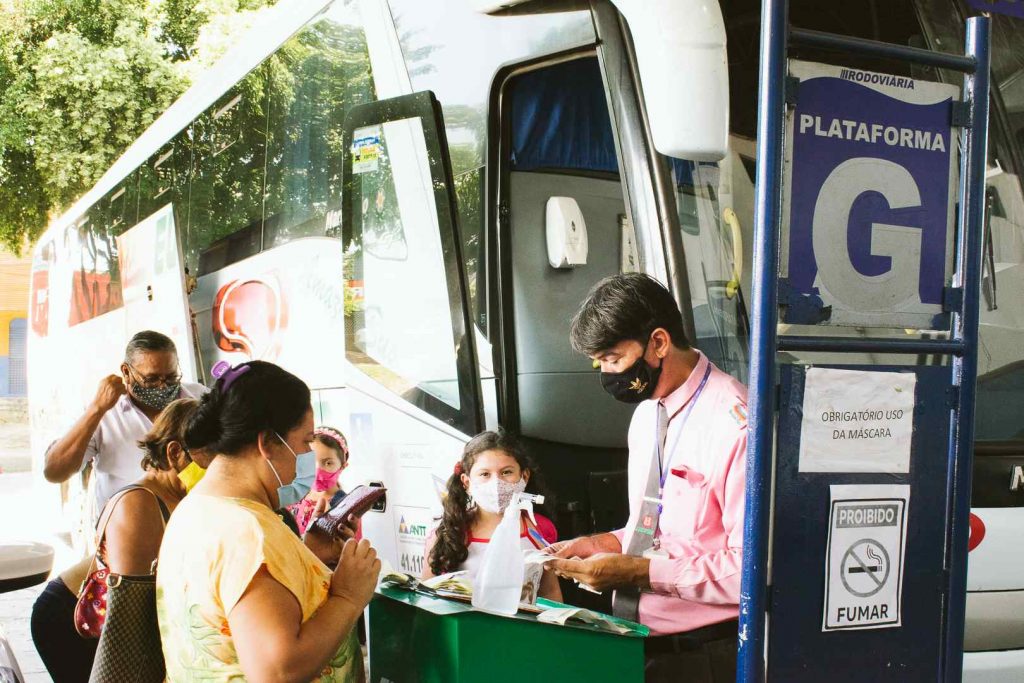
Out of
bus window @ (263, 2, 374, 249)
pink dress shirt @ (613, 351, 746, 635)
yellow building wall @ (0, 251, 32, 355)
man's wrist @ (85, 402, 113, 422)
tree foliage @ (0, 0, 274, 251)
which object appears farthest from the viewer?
yellow building wall @ (0, 251, 32, 355)

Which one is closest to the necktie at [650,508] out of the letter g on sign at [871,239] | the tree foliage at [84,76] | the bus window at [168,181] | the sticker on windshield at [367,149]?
the letter g on sign at [871,239]

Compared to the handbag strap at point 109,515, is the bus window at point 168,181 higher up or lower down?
higher up

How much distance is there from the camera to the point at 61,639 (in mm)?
3920

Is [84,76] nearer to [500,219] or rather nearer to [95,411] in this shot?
[95,411]

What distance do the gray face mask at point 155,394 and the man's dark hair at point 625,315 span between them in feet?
10.5

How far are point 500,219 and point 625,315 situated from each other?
74.8 inches

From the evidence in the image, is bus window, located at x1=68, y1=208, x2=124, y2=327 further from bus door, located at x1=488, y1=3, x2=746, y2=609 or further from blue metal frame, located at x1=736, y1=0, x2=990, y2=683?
blue metal frame, located at x1=736, y1=0, x2=990, y2=683

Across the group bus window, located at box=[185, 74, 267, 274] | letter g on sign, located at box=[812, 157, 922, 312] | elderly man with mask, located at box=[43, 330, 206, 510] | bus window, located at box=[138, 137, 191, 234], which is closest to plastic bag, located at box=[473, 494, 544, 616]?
letter g on sign, located at box=[812, 157, 922, 312]

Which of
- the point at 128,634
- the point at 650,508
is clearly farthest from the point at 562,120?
the point at 128,634

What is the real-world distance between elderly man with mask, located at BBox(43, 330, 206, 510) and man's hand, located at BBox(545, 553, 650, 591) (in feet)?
10.7

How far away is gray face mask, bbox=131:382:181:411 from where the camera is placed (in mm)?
5773

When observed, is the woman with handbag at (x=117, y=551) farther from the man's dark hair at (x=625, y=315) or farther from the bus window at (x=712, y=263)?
the bus window at (x=712, y=263)

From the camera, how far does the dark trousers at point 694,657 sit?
3107 millimetres

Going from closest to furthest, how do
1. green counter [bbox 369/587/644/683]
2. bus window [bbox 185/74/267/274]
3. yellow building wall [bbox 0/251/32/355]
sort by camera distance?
green counter [bbox 369/587/644/683], bus window [bbox 185/74/267/274], yellow building wall [bbox 0/251/32/355]
